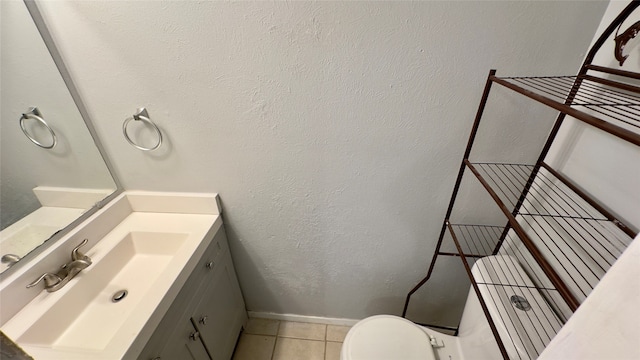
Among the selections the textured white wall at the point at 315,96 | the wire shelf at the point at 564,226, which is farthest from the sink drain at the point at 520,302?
the textured white wall at the point at 315,96

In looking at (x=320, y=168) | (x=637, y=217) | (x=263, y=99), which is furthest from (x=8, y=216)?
(x=637, y=217)

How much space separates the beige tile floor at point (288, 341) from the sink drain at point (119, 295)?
0.81 meters

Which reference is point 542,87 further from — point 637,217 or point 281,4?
point 281,4

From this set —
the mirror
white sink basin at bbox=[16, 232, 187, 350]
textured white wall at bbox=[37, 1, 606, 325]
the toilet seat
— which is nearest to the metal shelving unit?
textured white wall at bbox=[37, 1, 606, 325]

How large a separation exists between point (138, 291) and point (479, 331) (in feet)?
4.45

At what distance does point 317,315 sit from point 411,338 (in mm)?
738

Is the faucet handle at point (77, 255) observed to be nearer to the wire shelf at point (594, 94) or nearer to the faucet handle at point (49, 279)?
the faucet handle at point (49, 279)

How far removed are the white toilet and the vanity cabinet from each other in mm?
645

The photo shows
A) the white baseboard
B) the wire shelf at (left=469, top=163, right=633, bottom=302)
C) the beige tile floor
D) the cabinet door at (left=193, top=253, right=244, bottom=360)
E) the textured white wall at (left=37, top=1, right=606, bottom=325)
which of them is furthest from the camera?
the white baseboard

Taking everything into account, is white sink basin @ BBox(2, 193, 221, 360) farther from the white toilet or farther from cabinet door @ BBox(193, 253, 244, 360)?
the white toilet

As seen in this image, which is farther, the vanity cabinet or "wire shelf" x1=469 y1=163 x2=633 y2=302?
the vanity cabinet

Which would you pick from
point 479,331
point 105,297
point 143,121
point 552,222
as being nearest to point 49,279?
point 105,297

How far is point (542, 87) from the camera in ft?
2.87

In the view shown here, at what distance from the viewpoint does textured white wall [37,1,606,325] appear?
33.3 inches
